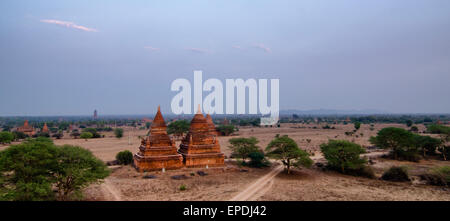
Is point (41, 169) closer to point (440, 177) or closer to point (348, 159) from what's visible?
point (348, 159)

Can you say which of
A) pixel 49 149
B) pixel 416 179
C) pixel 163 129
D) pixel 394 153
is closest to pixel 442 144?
pixel 394 153

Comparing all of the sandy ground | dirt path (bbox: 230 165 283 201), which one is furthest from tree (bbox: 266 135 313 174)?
dirt path (bbox: 230 165 283 201)

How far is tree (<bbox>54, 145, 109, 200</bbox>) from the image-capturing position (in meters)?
14.9

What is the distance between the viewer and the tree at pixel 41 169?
1266 cm

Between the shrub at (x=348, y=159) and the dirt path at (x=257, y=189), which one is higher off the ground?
the shrub at (x=348, y=159)

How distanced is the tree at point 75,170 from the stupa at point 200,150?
1047cm

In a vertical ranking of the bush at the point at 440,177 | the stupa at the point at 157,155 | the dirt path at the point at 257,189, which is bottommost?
the dirt path at the point at 257,189

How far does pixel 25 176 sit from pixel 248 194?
13.7m

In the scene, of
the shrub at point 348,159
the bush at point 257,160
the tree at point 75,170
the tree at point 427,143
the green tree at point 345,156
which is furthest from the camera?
the tree at point 427,143

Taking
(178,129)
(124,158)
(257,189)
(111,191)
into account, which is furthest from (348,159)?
(178,129)

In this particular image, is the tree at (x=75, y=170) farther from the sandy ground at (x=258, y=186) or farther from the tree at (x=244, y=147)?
the tree at (x=244, y=147)

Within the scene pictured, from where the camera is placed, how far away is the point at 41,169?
45.8ft

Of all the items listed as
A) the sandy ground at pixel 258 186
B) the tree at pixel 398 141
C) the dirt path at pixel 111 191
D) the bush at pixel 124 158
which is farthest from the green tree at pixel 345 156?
the bush at pixel 124 158
